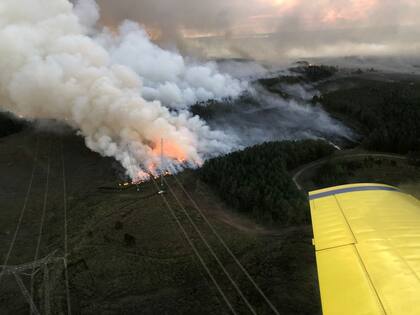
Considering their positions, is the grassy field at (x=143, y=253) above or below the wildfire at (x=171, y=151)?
below

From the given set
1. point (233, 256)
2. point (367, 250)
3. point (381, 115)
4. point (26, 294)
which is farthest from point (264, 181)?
point (381, 115)

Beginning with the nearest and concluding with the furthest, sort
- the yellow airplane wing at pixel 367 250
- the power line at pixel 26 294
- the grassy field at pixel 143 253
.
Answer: the yellow airplane wing at pixel 367 250
the power line at pixel 26 294
the grassy field at pixel 143 253

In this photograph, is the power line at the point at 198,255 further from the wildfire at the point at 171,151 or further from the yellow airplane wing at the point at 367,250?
the wildfire at the point at 171,151

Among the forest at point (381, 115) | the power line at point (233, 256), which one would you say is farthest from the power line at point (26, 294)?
the forest at point (381, 115)

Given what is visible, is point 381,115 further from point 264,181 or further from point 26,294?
point 26,294

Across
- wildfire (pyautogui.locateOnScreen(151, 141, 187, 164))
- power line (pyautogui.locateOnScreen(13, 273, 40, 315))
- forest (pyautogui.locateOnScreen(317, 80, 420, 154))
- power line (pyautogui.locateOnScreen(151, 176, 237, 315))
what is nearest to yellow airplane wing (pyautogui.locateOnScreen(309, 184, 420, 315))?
power line (pyautogui.locateOnScreen(151, 176, 237, 315))

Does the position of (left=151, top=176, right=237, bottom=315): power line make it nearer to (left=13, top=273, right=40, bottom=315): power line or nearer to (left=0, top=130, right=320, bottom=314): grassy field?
(left=0, top=130, right=320, bottom=314): grassy field

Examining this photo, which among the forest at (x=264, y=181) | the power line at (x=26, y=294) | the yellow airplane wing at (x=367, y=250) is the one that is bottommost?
the power line at (x=26, y=294)
